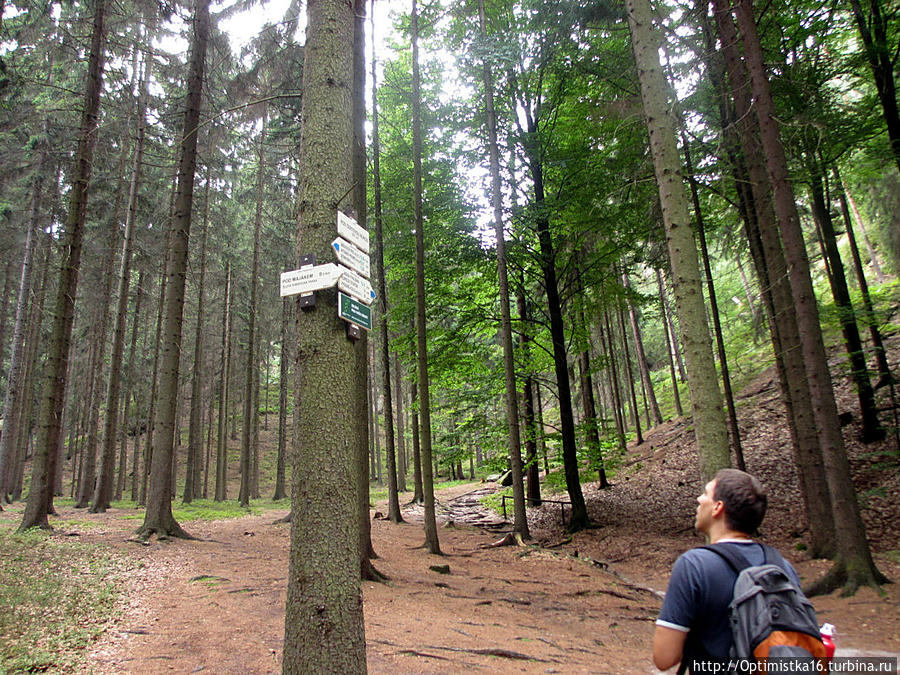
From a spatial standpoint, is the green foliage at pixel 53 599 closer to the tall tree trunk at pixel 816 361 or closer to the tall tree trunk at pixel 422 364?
the tall tree trunk at pixel 422 364

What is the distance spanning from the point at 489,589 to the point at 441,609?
1.74 m

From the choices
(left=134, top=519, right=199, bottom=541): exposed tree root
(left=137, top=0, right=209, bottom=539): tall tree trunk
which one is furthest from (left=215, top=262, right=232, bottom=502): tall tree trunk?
(left=134, top=519, right=199, bottom=541): exposed tree root

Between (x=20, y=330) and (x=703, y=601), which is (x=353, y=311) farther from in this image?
(x=20, y=330)

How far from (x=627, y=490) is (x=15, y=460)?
91.8ft

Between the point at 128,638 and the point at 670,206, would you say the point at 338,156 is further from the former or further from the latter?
the point at 128,638

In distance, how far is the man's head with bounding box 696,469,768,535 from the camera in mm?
2033

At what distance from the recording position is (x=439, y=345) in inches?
538

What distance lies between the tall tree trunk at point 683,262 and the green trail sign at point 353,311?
367 centimetres

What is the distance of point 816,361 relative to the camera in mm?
7219

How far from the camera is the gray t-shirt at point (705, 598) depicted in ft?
6.19

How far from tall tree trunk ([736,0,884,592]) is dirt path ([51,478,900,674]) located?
434mm

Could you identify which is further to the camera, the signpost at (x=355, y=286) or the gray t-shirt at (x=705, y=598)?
the signpost at (x=355, y=286)

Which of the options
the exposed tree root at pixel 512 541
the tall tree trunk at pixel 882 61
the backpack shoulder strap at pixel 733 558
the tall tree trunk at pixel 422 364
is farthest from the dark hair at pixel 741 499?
the tall tree trunk at pixel 882 61

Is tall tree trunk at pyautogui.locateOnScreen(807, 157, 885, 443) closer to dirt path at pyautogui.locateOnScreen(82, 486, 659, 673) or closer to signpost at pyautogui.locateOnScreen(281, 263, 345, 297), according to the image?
dirt path at pyautogui.locateOnScreen(82, 486, 659, 673)
